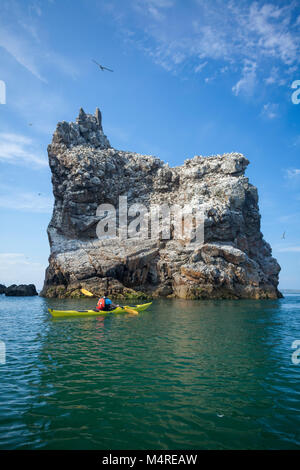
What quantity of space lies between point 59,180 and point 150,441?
55.7m

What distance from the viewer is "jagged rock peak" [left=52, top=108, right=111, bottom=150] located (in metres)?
56.2

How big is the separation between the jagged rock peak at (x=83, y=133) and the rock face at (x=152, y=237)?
264mm

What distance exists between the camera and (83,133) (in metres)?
63.3

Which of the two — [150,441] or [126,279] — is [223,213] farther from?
[150,441]

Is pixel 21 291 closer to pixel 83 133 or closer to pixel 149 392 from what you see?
pixel 83 133

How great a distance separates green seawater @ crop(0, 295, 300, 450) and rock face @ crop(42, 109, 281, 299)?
98.5ft

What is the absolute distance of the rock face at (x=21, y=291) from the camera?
6338cm

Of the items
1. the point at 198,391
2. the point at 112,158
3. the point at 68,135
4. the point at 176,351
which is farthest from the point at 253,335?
the point at 68,135

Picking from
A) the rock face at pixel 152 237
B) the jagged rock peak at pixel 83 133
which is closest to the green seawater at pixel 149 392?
the rock face at pixel 152 237

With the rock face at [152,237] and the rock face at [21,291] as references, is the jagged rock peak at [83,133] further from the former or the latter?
the rock face at [21,291]

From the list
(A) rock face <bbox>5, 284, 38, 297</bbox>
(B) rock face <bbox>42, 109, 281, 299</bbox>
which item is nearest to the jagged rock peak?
(B) rock face <bbox>42, 109, 281, 299</bbox>

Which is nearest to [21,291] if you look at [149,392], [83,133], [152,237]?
[152,237]

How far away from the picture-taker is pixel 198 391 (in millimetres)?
8102

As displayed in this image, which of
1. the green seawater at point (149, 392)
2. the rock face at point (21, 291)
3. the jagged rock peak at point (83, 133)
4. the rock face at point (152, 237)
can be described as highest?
the jagged rock peak at point (83, 133)
